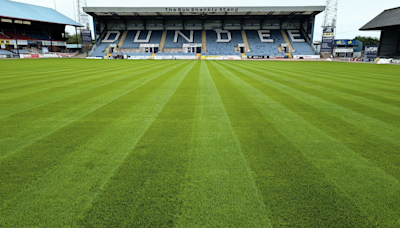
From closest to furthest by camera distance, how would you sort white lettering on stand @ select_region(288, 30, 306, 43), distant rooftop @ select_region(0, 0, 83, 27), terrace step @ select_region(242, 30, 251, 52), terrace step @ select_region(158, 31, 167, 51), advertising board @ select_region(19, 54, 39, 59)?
advertising board @ select_region(19, 54, 39, 59)
distant rooftop @ select_region(0, 0, 83, 27)
terrace step @ select_region(242, 30, 251, 52)
terrace step @ select_region(158, 31, 167, 51)
white lettering on stand @ select_region(288, 30, 306, 43)

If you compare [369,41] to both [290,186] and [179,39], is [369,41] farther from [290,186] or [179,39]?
[290,186]

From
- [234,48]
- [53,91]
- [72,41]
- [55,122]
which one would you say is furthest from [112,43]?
[72,41]

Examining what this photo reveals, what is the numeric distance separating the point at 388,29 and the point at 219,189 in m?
58.6

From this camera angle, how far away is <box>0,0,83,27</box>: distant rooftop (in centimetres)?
4200

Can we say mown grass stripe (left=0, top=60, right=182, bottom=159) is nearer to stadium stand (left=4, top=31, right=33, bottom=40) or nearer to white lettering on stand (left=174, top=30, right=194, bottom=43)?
white lettering on stand (left=174, top=30, right=194, bottom=43)

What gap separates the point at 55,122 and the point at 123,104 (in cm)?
173

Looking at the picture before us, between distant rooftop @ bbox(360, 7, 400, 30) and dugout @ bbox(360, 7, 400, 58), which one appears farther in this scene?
dugout @ bbox(360, 7, 400, 58)

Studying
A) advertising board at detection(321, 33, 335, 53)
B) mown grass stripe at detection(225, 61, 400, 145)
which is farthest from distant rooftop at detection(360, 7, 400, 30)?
mown grass stripe at detection(225, 61, 400, 145)

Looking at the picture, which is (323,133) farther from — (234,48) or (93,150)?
(234,48)

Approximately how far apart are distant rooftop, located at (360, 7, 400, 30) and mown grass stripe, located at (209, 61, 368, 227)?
47.4 metres

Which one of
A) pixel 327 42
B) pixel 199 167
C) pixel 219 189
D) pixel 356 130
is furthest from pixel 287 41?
pixel 219 189

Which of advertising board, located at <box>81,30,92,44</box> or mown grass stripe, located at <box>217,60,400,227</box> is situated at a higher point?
advertising board, located at <box>81,30,92,44</box>

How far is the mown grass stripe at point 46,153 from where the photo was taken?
2.29 m

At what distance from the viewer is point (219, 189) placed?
2197mm
